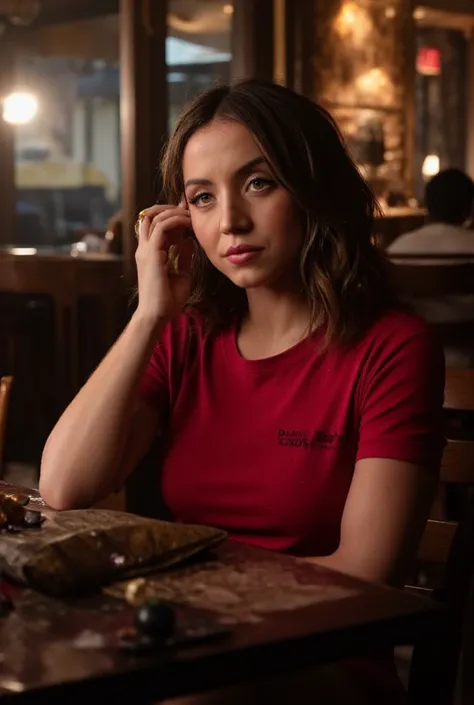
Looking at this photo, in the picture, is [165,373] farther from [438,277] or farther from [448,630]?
[438,277]

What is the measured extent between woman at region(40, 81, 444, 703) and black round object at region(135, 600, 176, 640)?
53cm

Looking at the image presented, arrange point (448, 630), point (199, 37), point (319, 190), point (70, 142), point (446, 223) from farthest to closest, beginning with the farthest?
point (70, 142) → point (199, 37) → point (446, 223) → point (319, 190) → point (448, 630)

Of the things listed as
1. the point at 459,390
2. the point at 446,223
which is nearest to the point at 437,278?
the point at 446,223

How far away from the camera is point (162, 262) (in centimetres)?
196

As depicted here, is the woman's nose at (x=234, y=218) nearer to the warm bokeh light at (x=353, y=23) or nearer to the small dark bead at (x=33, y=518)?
the small dark bead at (x=33, y=518)

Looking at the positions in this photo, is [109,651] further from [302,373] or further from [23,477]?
[23,477]

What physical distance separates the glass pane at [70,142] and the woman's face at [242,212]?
989 centimetres

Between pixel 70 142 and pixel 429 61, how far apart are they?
372 centimetres

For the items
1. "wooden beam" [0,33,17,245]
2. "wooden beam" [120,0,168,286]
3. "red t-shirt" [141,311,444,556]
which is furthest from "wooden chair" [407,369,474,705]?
"wooden beam" [0,33,17,245]

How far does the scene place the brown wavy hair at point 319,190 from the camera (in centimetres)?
178

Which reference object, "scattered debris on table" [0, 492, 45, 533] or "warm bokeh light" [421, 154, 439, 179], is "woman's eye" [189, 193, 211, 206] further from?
"warm bokeh light" [421, 154, 439, 179]

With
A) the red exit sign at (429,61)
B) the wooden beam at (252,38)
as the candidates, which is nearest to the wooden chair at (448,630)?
the wooden beam at (252,38)

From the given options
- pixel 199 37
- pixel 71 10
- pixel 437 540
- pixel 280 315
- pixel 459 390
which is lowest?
pixel 437 540

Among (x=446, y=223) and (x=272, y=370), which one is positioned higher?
(x=446, y=223)
